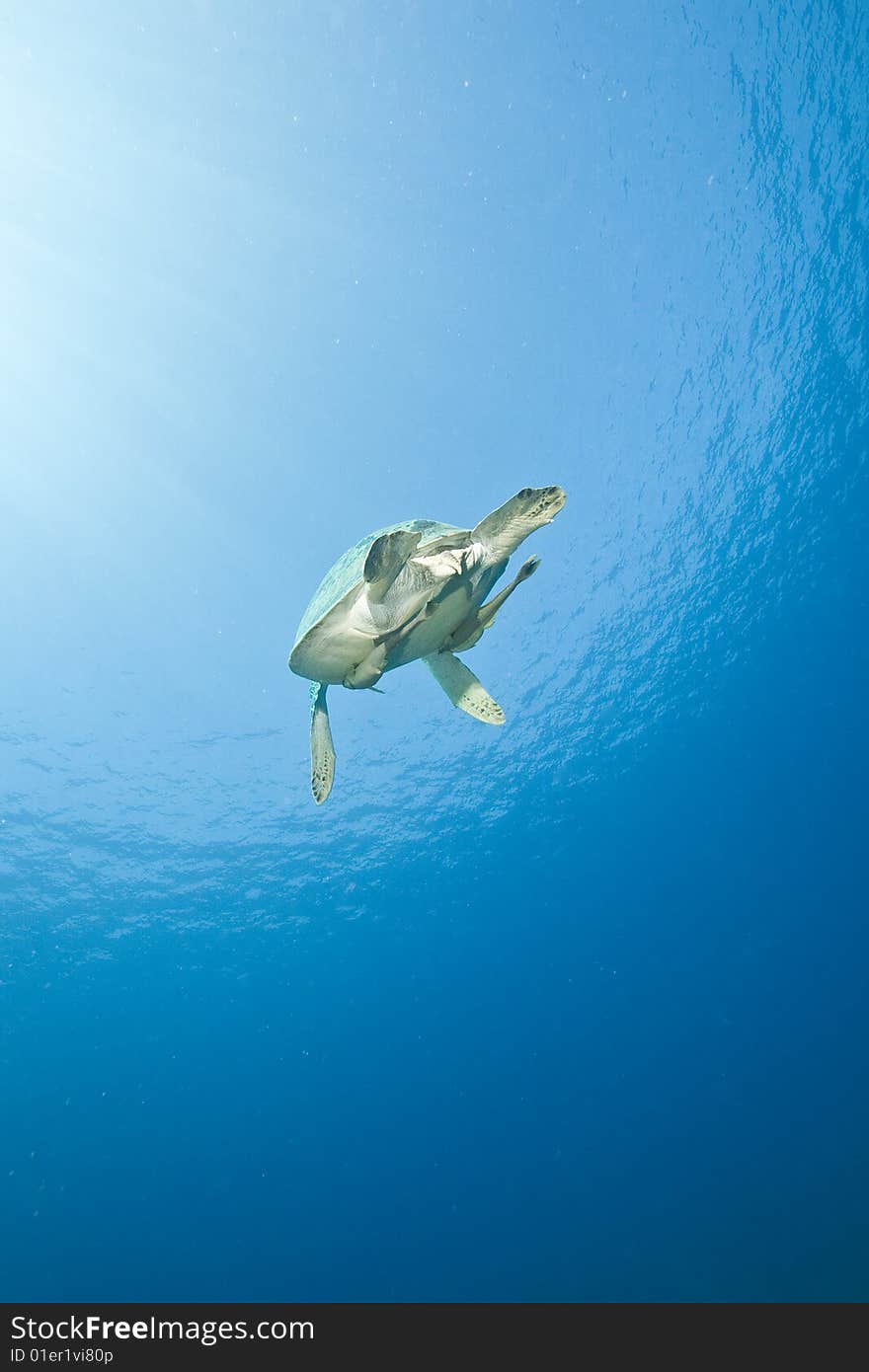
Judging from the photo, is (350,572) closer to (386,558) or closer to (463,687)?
(386,558)

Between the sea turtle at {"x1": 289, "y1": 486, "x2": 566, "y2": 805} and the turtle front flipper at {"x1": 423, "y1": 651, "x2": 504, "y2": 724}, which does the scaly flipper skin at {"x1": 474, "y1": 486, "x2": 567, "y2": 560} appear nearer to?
the sea turtle at {"x1": 289, "y1": 486, "x2": 566, "y2": 805}

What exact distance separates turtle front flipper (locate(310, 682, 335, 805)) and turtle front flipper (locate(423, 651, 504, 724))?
84cm

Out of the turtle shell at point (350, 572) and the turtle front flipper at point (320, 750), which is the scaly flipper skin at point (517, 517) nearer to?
the turtle shell at point (350, 572)

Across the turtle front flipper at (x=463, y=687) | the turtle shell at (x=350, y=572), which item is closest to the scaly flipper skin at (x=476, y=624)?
the turtle front flipper at (x=463, y=687)

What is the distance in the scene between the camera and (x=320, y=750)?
13.4 ft

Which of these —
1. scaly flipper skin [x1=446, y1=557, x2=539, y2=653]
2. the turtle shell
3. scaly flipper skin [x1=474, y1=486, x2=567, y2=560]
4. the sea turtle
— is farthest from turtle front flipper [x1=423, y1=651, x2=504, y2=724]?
scaly flipper skin [x1=474, y1=486, x2=567, y2=560]

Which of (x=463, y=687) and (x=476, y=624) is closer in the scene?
(x=476, y=624)

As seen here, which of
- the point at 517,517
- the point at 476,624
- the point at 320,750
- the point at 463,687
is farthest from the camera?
the point at 463,687

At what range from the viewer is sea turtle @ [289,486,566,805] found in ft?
10.1

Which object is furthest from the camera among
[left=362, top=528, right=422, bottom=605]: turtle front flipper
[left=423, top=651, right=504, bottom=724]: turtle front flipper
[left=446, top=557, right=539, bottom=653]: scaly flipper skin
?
[left=423, top=651, right=504, bottom=724]: turtle front flipper

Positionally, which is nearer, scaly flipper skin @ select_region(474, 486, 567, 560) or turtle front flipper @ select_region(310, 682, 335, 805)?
scaly flipper skin @ select_region(474, 486, 567, 560)

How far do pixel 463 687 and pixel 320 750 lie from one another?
121cm

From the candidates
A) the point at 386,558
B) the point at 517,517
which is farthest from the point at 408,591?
the point at 517,517

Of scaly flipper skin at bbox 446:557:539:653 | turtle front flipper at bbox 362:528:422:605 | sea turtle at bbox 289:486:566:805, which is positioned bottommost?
turtle front flipper at bbox 362:528:422:605
